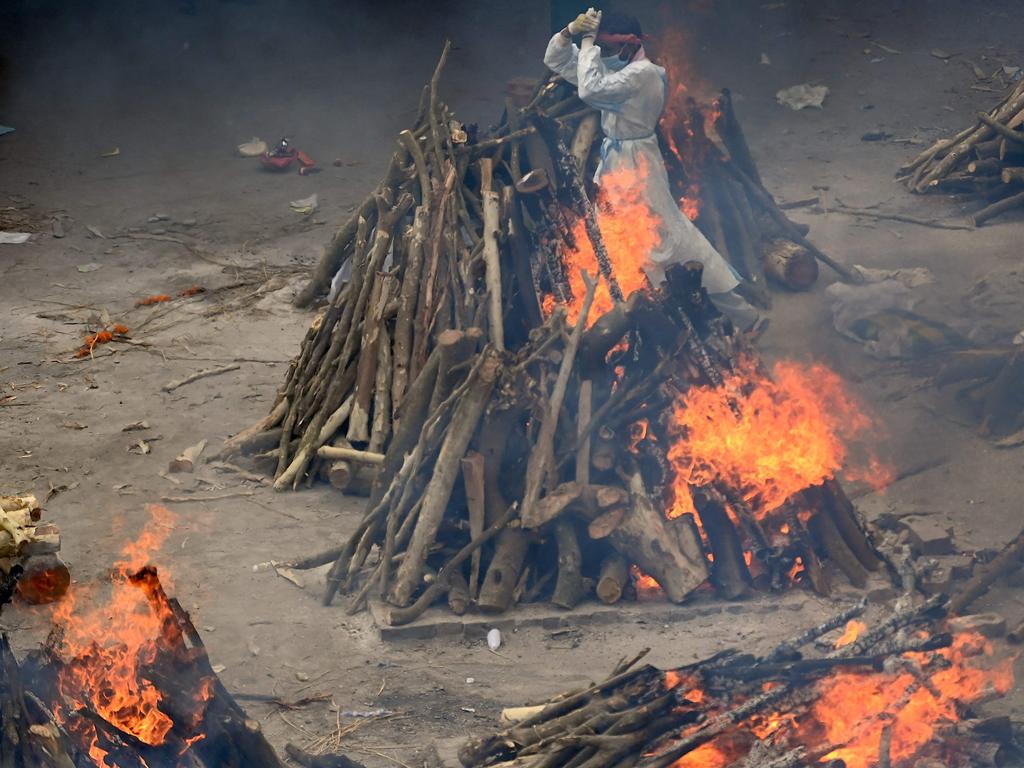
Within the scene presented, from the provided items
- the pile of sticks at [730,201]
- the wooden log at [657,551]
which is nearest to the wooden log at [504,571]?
the wooden log at [657,551]

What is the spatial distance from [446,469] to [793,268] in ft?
17.6

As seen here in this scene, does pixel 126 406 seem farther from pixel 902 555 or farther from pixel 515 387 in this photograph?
pixel 902 555

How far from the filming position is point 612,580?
7.53 m

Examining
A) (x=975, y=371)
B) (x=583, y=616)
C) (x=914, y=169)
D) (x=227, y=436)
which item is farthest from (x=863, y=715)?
(x=914, y=169)

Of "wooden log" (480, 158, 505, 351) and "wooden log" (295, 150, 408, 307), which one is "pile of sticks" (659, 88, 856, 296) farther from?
"wooden log" (480, 158, 505, 351)

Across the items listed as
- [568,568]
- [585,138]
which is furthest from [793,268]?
[568,568]

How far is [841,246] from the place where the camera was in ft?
42.5

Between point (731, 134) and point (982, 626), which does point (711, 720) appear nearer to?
point (982, 626)

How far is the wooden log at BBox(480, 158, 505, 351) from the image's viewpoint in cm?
835

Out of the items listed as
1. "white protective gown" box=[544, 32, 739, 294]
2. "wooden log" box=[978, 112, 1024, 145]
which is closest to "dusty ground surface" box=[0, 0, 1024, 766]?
"wooden log" box=[978, 112, 1024, 145]

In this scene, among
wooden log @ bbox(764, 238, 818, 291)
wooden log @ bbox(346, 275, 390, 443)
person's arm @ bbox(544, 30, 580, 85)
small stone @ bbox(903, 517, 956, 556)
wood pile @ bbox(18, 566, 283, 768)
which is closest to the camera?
wood pile @ bbox(18, 566, 283, 768)

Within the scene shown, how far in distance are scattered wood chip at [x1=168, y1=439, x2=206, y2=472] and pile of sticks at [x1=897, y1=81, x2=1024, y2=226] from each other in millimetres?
8197

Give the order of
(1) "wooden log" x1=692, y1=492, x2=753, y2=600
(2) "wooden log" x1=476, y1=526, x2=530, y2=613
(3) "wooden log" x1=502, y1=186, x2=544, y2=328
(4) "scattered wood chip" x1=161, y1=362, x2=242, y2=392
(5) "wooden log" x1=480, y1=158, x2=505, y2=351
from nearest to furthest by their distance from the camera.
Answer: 1. (2) "wooden log" x1=476, y1=526, x2=530, y2=613
2. (1) "wooden log" x1=692, y1=492, x2=753, y2=600
3. (5) "wooden log" x1=480, y1=158, x2=505, y2=351
4. (3) "wooden log" x1=502, y1=186, x2=544, y2=328
5. (4) "scattered wood chip" x1=161, y1=362, x2=242, y2=392

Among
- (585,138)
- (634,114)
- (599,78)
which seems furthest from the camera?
(585,138)
